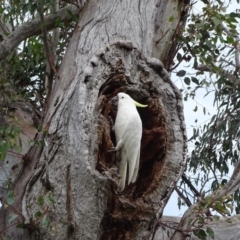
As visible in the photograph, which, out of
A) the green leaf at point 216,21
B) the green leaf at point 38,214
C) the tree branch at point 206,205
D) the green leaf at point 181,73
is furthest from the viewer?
the green leaf at point 181,73

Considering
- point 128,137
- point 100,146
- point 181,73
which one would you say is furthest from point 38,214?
point 181,73

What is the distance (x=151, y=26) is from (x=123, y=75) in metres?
0.58

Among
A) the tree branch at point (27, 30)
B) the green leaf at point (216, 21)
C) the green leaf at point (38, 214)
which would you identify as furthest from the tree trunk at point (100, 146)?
the tree branch at point (27, 30)

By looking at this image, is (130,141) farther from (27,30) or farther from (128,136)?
(27,30)

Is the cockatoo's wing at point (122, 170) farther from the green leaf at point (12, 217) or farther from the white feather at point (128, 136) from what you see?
the green leaf at point (12, 217)

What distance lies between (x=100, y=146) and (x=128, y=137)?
14 centimetres

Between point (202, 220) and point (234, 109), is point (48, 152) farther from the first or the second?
point (234, 109)

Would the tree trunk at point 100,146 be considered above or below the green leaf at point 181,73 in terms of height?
below

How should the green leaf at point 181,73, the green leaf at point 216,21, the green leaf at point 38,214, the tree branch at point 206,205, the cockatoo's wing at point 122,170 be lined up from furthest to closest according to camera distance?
the green leaf at point 181,73, the green leaf at point 216,21, the tree branch at point 206,205, the cockatoo's wing at point 122,170, the green leaf at point 38,214

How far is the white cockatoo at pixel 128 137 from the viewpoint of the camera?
2.70 meters

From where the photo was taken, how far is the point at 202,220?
10.1 ft

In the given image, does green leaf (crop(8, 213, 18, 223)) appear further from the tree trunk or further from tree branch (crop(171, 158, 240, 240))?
tree branch (crop(171, 158, 240, 240))

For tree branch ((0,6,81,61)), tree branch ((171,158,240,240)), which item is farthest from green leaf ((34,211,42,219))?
tree branch ((0,6,81,61))

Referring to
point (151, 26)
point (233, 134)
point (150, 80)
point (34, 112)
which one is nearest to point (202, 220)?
point (150, 80)
